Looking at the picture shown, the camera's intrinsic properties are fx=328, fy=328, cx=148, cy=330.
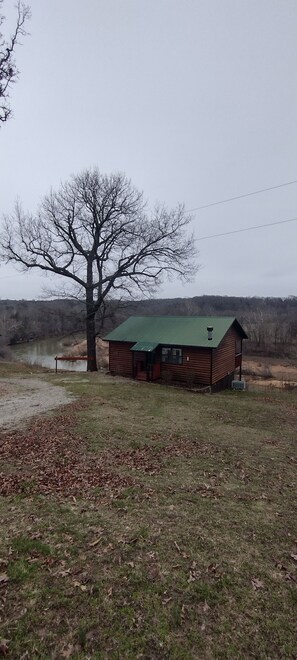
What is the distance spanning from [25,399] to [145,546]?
395 inches

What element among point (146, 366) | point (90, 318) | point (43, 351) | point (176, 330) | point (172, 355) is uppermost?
point (90, 318)

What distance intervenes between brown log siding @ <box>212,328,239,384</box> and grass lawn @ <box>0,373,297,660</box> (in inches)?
430

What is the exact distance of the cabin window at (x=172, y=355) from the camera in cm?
2002

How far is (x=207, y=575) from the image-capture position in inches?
147

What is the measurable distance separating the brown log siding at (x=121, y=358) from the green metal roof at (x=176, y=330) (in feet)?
1.43

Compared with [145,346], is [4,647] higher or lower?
lower

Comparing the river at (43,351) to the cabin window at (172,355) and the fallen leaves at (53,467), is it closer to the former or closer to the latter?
the cabin window at (172,355)

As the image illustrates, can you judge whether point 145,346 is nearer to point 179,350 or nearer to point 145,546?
point 179,350

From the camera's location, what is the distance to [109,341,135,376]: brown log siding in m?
21.8

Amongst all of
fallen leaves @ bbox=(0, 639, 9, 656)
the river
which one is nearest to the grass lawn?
fallen leaves @ bbox=(0, 639, 9, 656)

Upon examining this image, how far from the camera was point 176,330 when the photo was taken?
21234mm

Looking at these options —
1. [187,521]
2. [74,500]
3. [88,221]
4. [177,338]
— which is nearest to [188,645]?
[187,521]

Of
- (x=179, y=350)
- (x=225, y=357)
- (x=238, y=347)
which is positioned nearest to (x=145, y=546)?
(x=179, y=350)

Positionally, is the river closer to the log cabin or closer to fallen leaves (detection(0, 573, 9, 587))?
the log cabin
